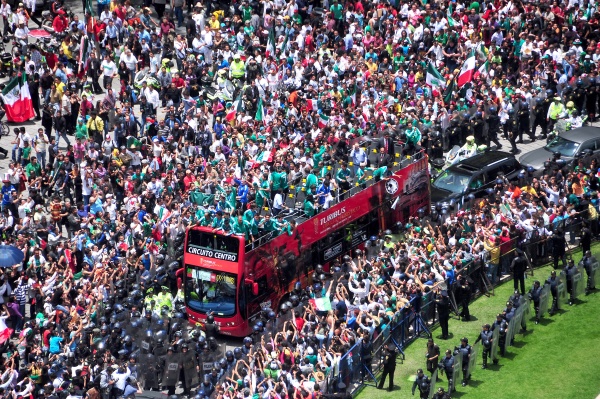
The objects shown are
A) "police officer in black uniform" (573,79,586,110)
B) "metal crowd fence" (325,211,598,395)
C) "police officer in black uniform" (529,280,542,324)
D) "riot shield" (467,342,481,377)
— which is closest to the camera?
"metal crowd fence" (325,211,598,395)

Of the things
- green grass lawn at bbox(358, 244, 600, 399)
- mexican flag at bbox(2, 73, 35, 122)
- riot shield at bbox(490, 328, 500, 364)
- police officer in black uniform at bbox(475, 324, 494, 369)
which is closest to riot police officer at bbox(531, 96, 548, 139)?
green grass lawn at bbox(358, 244, 600, 399)

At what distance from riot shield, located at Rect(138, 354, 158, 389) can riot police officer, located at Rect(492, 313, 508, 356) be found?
9.19 meters

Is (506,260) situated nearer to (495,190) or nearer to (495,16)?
(495,190)

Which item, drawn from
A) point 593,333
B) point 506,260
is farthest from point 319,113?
point 593,333

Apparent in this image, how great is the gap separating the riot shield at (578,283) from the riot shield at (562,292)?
0.32 meters

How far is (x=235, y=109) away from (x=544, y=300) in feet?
43.8

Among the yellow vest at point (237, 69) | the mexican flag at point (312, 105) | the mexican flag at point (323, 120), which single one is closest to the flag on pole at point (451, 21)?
the mexican flag at point (312, 105)

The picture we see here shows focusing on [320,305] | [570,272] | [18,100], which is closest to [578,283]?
[570,272]

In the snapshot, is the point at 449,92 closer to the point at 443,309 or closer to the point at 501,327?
the point at 443,309

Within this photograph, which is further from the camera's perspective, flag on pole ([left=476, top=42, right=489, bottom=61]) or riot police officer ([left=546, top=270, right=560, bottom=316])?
flag on pole ([left=476, top=42, right=489, bottom=61])

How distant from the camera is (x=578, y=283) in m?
40.0

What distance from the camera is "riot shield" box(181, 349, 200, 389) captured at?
115 ft

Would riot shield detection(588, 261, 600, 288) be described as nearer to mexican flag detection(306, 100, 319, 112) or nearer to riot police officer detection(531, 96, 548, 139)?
riot police officer detection(531, 96, 548, 139)

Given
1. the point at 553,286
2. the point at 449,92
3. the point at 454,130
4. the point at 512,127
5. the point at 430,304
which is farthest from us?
the point at 512,127
